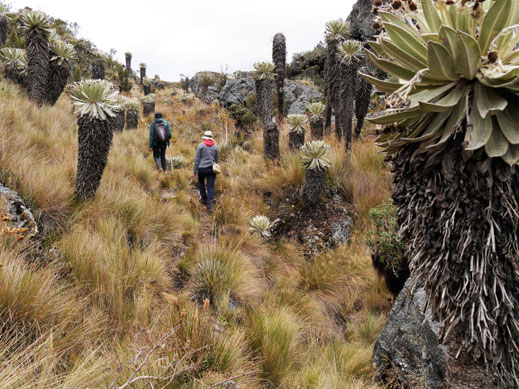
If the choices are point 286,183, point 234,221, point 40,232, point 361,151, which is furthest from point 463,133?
point 361,151

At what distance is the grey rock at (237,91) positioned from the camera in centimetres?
1922

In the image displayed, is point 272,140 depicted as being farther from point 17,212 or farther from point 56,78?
point 17,212

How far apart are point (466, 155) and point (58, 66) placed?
369 inches

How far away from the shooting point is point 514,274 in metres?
1.40

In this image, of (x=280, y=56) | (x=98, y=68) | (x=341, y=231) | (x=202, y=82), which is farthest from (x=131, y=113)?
(x=202, y=82)

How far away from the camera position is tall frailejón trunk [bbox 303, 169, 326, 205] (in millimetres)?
6551

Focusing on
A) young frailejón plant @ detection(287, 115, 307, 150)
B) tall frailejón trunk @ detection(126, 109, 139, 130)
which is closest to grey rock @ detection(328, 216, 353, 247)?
young frailejón plant @ detection(287, 115, 307, 150)

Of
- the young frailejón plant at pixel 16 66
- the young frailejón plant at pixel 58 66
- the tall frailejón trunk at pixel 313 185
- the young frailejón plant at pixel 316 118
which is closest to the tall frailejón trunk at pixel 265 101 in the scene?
the young frailejón plant at pixel 316 118

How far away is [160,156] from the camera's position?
30.1ft

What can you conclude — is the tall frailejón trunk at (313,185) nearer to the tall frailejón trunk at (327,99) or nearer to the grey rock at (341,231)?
the grey rock at (341,231)

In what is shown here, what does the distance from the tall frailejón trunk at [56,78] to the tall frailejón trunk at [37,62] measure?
156 millimetres

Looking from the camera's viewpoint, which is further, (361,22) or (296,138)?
(361,22)

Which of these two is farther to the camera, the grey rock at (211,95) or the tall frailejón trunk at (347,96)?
the grey rock at (211,95)

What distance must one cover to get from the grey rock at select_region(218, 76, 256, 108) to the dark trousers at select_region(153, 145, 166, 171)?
10724 millimetres
